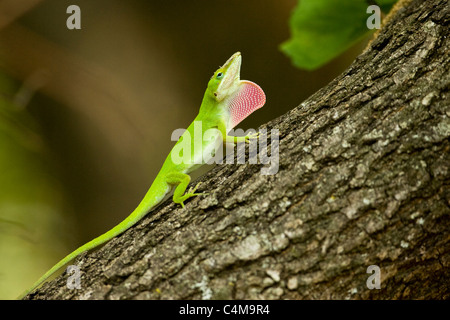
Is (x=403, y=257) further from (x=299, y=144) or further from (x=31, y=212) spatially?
(x=31, y=212)

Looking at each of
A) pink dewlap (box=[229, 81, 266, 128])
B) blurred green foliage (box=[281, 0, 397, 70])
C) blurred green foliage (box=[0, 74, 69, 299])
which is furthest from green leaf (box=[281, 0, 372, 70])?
blurred green foliage (box=[0, 74, 69, 299])

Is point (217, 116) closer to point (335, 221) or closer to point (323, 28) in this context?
point (323, 28)

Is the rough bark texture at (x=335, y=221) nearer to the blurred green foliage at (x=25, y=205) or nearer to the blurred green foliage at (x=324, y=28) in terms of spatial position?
the blurred green foliage at (x=324, y=28)

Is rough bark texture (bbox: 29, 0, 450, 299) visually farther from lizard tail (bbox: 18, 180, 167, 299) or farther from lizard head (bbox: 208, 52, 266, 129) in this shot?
lizard head (bbox: 208, 52, 266, 129)

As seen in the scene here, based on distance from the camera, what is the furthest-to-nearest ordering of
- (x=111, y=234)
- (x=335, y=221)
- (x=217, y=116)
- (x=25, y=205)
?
(x=25, y=205)
(x=217, y=116)
(x=111, y=234)
(x=335, y=221)

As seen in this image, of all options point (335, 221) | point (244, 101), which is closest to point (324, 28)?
point (244, 101)

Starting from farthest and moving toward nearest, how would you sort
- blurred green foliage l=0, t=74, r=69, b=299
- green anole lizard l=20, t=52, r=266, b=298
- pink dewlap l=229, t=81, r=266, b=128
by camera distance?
blurred green foliage l=0, t=74, r=69, b=299 → pink dewlap l=229, t=81, r=266, b=128 → green anole lizard l=20, t=52, r=266, b=298
